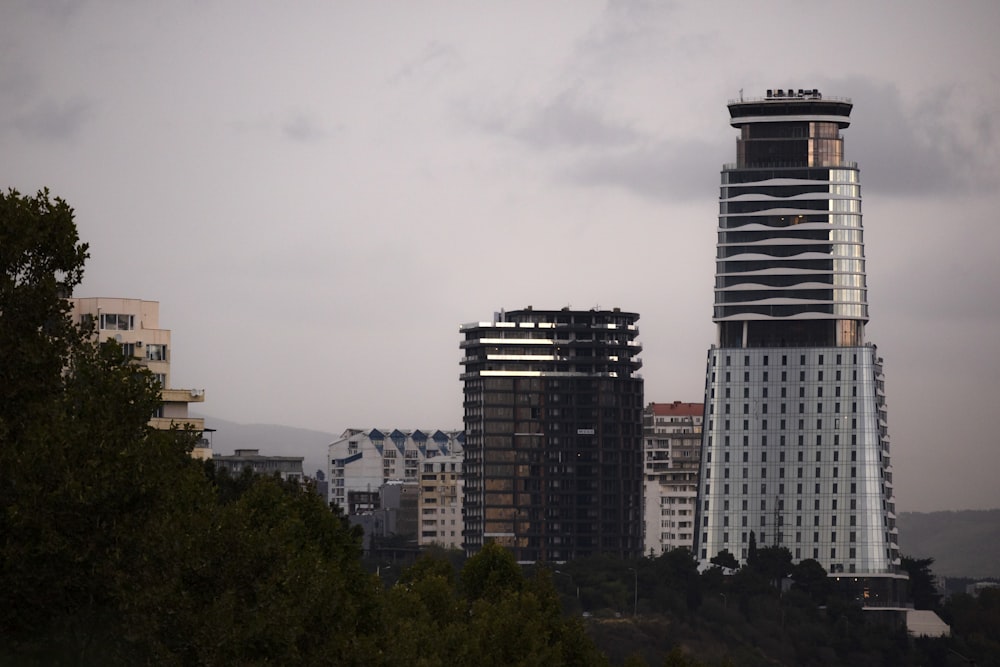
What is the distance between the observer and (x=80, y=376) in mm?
55250

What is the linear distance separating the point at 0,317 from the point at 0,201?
3571 millimetres

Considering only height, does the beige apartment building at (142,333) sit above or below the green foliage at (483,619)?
above

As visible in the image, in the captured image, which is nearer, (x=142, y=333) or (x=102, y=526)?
(x=102, y=526)

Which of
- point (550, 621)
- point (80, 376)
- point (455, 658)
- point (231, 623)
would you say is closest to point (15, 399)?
point (80, 376)

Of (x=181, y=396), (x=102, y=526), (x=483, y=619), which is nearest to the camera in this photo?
(x=102, y=526)

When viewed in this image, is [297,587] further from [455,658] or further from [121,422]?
[455,658]

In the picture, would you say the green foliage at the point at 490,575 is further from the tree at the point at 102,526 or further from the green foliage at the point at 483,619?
the tree at the point at 102,526

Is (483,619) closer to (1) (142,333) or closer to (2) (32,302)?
(2) (32,302)

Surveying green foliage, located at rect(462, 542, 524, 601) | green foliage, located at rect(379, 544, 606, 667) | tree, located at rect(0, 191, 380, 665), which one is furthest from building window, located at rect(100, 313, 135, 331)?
tree, located at rect(0, 191, 380, 665)

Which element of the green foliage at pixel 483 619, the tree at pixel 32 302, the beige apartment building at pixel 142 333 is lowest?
the green foliage at pixel 483 619

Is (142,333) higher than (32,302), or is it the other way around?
(142,333)

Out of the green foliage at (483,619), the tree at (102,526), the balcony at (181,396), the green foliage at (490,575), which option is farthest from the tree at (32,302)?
the balcony at (181,396)

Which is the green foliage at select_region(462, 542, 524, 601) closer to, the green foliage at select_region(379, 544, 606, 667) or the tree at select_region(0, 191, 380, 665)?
the green foliage at select_region(379, 544, 606, 667)

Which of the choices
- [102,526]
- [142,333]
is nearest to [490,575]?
[102,526]
